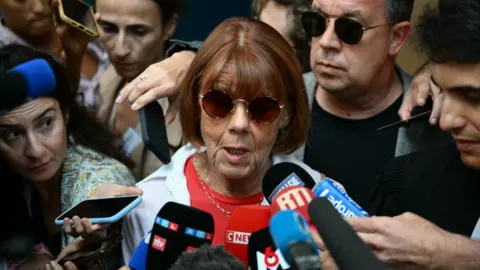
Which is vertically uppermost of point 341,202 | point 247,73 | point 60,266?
point 247,73

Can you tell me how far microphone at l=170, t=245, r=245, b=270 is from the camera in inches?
52.0

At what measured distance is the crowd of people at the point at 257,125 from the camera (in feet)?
5.86

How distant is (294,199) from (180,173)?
0.75 metres

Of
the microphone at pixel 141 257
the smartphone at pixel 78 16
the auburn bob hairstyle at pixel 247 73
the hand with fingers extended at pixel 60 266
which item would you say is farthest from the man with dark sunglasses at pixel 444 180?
the smartphone at pixel 78 16

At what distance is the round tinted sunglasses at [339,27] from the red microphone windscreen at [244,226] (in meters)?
0.98

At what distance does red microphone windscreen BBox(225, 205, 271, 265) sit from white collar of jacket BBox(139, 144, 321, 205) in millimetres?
409

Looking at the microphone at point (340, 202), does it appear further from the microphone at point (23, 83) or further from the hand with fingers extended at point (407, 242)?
the microphone at point (23, 83)

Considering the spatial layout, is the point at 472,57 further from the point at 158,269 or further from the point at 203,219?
the point at 158,269

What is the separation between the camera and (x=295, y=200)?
A: 154 cm

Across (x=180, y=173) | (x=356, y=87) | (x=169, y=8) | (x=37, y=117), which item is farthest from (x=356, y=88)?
(x=37, y=117)

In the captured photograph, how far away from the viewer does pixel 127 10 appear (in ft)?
9.84

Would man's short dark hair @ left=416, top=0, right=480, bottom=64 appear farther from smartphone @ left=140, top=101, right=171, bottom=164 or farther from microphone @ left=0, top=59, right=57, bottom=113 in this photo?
microphone @ left=0, top=59, right=57, bottom=113

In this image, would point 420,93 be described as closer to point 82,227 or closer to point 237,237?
point 237,237

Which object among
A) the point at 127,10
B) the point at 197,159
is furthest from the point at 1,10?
the point at 197,159
